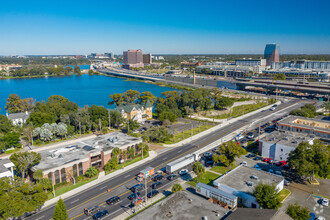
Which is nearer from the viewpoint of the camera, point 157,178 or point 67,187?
point 67,187

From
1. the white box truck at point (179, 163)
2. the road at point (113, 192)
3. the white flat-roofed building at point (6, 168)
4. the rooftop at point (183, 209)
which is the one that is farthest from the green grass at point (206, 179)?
the white flat-roofed building at point (6, 168)

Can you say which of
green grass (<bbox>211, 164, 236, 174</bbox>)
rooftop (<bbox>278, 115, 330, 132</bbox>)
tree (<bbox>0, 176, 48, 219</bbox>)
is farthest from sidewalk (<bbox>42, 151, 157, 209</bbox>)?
rooftop (<bbox>278, 115, 330, 132</bbox>)

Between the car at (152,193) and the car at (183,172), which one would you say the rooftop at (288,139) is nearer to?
the car at (183,172)

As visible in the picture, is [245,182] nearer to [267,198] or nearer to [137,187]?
[267,198]

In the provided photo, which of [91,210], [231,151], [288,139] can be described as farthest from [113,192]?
[288,139]

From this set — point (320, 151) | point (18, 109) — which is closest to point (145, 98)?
point (18, 109)

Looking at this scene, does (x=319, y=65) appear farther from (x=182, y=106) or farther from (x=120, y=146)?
(x=120, y=146)
